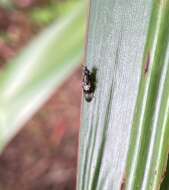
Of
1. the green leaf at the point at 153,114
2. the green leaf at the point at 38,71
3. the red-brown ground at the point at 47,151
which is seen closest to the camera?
the green leaf at the point at 153,114

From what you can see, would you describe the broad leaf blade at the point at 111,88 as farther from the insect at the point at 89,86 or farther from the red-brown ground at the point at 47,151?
the red-brown ground at the point at 47,151

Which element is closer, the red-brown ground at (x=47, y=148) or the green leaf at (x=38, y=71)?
the green leaf at (x=38, y=71)

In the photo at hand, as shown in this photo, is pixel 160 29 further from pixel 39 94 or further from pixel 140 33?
pixel 39 94

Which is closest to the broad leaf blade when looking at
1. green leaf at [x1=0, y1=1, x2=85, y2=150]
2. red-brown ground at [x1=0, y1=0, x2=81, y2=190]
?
green leaf at [x1=0, y1=1, x2=85, y2=150]

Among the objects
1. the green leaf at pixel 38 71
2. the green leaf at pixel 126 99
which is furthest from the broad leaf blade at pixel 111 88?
the green leaf at pixel 38 71

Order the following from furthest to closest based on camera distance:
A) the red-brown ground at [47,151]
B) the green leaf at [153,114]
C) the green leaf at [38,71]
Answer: the red-brown ground at [47,151]
the green leaf at [38,71]
the green leaf at [153,114]

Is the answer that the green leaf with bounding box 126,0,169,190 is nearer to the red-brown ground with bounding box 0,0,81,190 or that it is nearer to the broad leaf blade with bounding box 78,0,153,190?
the broad leaf blade with bounding box 78,0,153,190

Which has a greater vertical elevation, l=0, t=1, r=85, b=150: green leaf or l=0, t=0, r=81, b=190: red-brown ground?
l=0, t=1, r=85, b=150: green leaf

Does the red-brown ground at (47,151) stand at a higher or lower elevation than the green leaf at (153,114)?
lower
